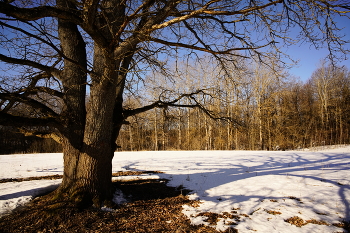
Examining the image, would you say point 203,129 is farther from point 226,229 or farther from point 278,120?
point 226,229

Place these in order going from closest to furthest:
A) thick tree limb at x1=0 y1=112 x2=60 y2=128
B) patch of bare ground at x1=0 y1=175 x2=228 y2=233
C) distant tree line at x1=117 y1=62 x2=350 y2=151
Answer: patch of bare ground at x1=0 y1=175 x2=228 y2=233 → thick tree limb at x1=0 y1=112 x2=60 y2=128 → distant tree line at x1=117 y1=62 x2=350 y2=151

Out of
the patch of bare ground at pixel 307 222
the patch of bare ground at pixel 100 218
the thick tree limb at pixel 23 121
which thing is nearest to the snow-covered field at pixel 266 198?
the patch of bare ground at pixel 307 222

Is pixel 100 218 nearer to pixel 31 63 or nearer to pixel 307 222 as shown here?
pixel 31 63

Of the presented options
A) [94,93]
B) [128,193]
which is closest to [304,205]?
[128,193]

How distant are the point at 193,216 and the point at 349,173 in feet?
16.6

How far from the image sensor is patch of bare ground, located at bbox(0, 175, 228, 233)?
328cm

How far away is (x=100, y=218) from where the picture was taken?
143 inches

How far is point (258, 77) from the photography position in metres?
21.1

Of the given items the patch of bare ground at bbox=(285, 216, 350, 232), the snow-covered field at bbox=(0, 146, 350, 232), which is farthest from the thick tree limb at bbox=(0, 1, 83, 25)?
the patch of bare ground at bbox=(285, 216, 350, 232)

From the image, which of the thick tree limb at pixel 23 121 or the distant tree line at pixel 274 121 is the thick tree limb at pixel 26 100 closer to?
the thick tree limb at pixel 23 121

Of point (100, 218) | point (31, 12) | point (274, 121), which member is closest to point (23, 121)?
point (31, 12)

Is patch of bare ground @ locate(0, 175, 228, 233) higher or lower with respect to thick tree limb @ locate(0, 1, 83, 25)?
lower

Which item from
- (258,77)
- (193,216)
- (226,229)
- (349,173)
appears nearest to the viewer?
(226,229)

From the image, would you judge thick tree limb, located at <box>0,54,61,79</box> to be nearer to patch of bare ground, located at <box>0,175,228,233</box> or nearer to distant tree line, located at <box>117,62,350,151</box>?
patch of bare ground, located at <box>0,175,228,233</box>
